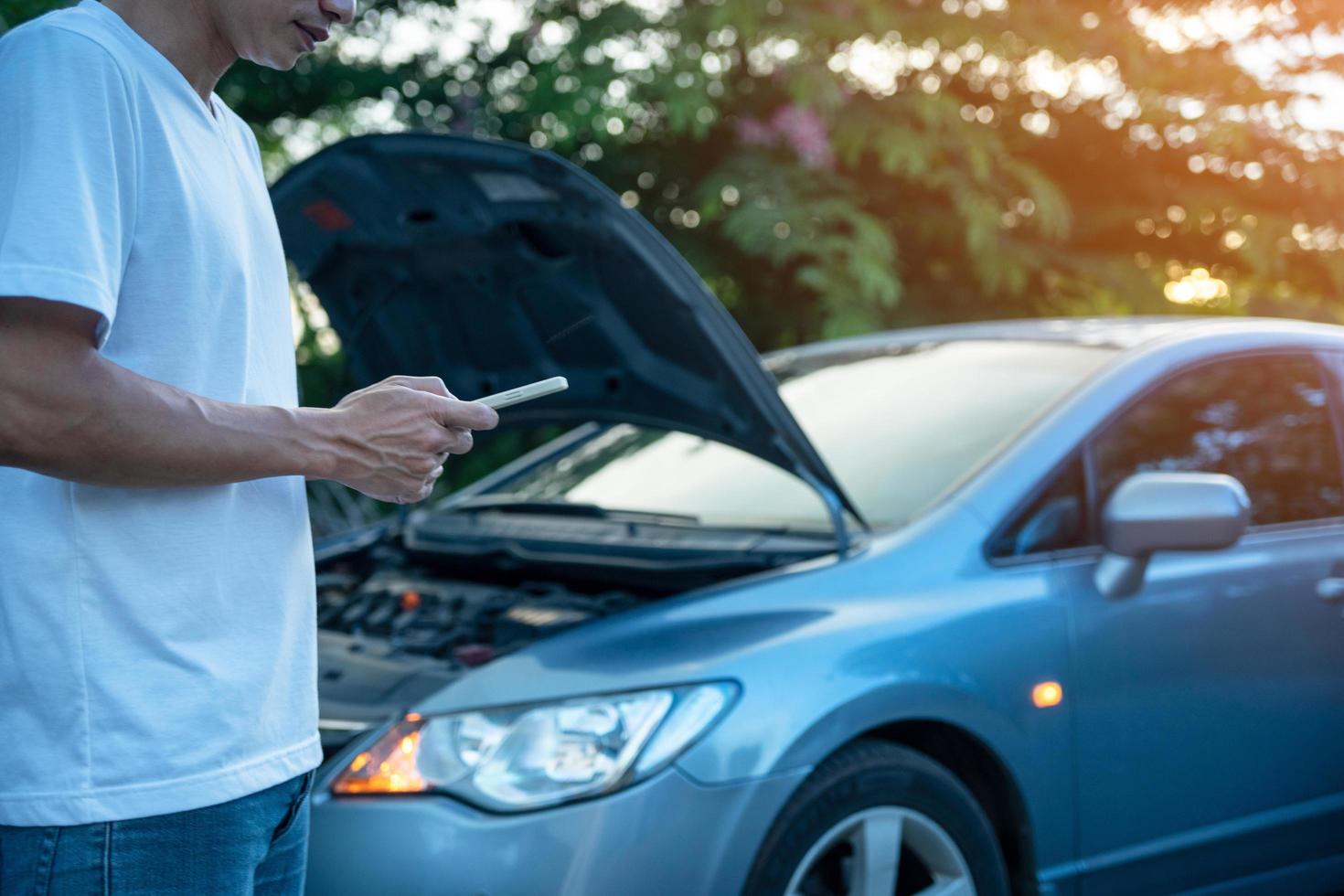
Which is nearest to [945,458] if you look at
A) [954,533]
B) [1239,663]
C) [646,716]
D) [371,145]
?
[954,533]

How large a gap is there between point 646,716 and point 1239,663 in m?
1.43

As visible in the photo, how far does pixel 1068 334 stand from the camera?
363 centimetres

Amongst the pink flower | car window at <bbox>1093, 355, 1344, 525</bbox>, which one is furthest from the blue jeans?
the pink flower

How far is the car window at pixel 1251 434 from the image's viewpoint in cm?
326

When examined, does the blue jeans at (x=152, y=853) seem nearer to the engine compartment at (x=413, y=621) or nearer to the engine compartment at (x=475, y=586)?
the engine compartment at (x=413, y=621)

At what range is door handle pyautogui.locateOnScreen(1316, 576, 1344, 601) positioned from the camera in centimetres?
331

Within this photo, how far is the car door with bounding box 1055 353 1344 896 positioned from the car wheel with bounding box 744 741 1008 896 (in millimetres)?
299

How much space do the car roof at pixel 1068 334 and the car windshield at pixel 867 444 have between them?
0.20 ft

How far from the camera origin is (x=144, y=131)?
1298 mm

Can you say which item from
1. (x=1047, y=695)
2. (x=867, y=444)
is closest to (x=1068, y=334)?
(x=867, y=444)

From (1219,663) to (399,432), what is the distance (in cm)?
221

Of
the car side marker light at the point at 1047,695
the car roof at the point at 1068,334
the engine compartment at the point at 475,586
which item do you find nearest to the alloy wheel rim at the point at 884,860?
the car side marker light at the point at 1047,695

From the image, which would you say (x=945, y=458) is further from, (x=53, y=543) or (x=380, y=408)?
(x=53, y=543)

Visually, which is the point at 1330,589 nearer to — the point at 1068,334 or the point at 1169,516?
the point at 1169,516
